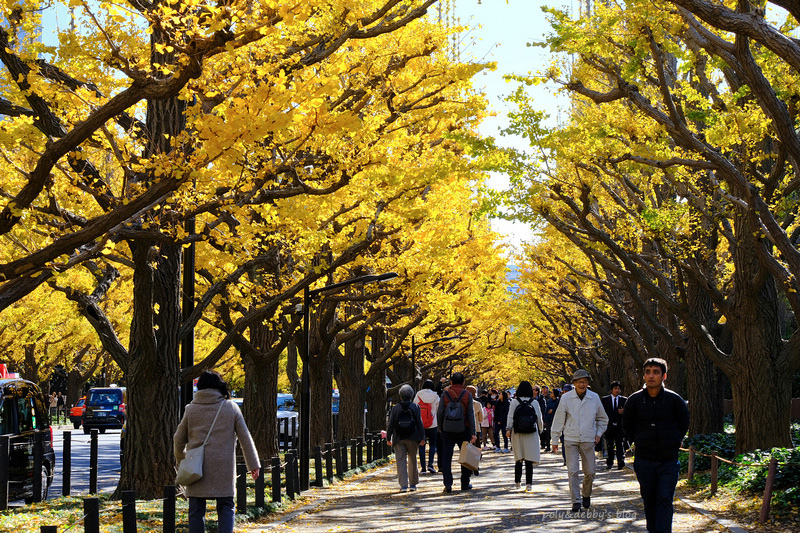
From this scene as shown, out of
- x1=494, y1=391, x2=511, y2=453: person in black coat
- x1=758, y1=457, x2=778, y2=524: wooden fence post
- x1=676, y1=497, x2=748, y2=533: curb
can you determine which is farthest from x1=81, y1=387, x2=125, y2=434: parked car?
x1=758, y1=457, x2=778, y2=524: wooden fence post

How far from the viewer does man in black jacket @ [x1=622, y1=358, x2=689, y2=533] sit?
25.6 feet

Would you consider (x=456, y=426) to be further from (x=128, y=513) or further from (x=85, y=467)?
(x=85, y=467)

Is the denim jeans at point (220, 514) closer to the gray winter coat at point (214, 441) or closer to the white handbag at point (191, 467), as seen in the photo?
the gray winter coat at point (214, 441)

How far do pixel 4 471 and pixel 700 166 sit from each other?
920 cm

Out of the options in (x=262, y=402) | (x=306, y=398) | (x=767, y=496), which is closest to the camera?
(x=767, y=496)

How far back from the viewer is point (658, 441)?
785 centimetres

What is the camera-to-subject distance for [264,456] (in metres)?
17.5

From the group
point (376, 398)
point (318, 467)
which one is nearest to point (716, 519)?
point (318, 467)

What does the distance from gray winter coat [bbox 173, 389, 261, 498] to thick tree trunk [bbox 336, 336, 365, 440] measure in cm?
1829

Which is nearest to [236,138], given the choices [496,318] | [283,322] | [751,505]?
[751,505]

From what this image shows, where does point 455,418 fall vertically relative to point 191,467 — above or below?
above

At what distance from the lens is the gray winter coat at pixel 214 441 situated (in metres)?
7.32

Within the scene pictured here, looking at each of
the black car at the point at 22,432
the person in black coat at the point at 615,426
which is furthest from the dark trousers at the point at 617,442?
the black car at the point at 22,432

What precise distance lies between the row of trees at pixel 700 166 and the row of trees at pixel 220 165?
176cm
